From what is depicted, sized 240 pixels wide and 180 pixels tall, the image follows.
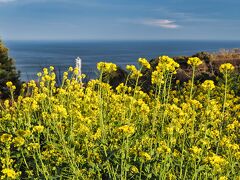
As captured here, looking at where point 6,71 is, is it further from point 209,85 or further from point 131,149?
point 209,85

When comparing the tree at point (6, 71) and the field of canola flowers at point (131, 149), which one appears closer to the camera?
the field of canola flowers at point (131, 149)

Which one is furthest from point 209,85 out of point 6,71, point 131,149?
point 6,71

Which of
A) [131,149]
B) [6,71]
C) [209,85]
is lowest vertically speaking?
[6,71]

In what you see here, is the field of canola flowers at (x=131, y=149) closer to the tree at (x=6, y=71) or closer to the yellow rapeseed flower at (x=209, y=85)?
the yellow rapeseed flower at (x=209, y=85)

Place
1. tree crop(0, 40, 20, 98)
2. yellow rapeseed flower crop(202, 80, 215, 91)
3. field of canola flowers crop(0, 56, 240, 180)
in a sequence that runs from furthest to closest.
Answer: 1. tree crop(0, 40, 20, 98)
2. yellow rapeseed flower crop(202, 80, 215, 91)
3. field of canola flowers crop(0, 56, 240, 180)

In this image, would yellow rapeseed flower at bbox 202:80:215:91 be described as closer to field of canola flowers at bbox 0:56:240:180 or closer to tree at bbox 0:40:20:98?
field of canola flowers at bbox 0:56:240:180

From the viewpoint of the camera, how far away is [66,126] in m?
4.82

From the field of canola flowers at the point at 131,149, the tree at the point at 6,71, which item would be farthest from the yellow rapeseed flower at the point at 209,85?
the tree at the point at 6,71

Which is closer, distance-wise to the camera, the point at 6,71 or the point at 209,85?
the point at 209,85

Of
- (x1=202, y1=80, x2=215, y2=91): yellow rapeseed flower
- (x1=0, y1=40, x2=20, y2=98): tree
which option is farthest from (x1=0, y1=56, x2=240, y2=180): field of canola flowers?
(x1=0, y1=40, x2=20, y2=98): tree

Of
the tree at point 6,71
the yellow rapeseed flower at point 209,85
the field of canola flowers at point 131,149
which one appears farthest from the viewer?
the tree at point 6,71

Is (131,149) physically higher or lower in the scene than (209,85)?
lower

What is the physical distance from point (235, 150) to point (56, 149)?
5.07ft

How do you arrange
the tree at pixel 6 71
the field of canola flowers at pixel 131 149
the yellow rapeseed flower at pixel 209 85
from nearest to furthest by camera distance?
the field of canola flowers at pixel 131 149 < the yellow rapeseed flower at pixel 209 85 < the tree at pixel 6 71
